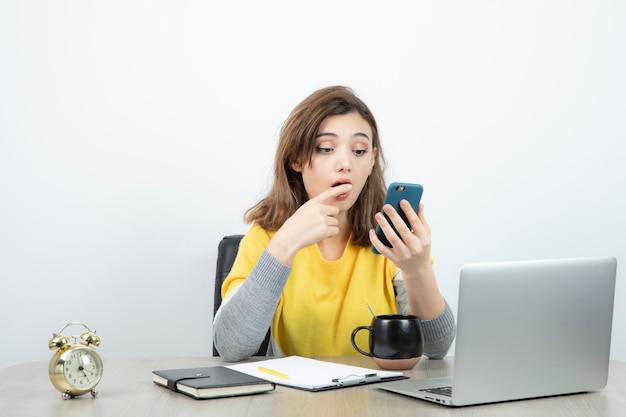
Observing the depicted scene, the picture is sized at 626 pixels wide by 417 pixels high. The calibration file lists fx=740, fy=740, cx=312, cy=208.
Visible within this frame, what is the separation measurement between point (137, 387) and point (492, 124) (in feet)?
5.15

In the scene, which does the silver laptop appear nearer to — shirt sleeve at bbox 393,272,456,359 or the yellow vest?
shirt sleeve at bbox 393,272,456,359

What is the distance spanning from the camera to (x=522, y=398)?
116 centimetres

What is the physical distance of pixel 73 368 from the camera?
120 cm

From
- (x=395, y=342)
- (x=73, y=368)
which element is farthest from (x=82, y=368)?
(x=395, y=342)

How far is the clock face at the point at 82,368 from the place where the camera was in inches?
46.8

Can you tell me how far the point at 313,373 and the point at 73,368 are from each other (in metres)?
0.42

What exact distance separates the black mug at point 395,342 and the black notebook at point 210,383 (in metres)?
0.28

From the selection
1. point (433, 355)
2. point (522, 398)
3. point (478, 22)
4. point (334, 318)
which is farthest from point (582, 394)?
point (478, 22)

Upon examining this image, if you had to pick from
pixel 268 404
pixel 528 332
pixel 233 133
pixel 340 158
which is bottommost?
pixel 268 404

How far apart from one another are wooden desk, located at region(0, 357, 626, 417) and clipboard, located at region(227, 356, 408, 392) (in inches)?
0.7

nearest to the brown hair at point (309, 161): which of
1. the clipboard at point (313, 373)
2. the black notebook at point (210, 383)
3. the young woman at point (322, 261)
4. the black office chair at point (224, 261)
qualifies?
the young woman at point (322, 261)

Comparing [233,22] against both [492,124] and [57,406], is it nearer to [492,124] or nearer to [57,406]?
[492,124]

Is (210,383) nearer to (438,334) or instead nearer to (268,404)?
(268,404)

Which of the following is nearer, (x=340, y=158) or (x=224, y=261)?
(x=340, y=158)
